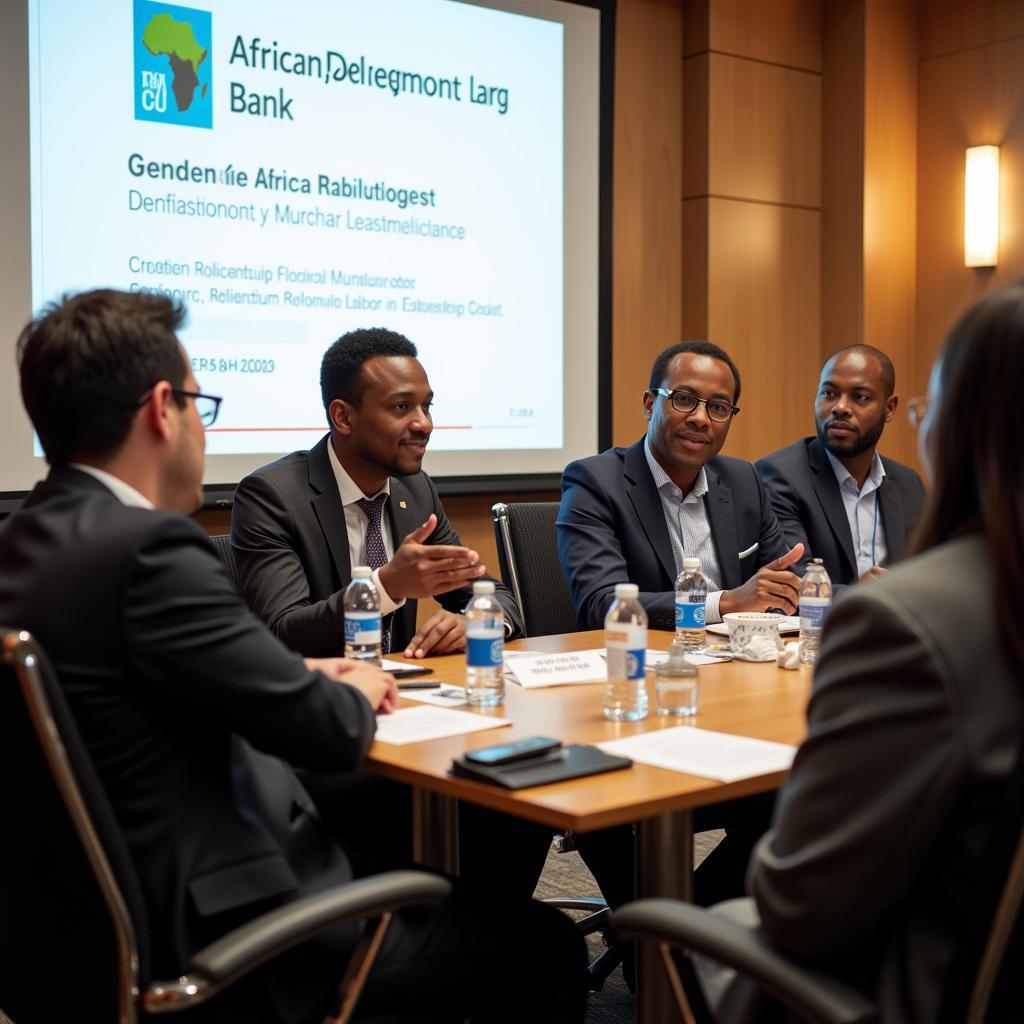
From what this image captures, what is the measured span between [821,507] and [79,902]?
294cm

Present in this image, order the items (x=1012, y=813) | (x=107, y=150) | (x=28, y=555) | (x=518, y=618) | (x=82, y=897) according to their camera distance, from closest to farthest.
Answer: (x=1012, y=813), (x=82, y=897), (x=28, y=555), (x=518, y=618), (x=107, y=150)

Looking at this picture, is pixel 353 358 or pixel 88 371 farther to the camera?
pixel 353 358

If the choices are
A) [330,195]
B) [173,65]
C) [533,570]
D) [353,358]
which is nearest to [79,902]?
[353,358]

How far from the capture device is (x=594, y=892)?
3621mm

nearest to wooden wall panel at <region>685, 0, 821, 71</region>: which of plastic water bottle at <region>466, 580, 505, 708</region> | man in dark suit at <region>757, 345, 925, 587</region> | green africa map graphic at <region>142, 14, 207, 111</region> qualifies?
man in dark suit at <region>757, 345, 925, 587</region>

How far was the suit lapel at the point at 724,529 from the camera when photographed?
3.55 m

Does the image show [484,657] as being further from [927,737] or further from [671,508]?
[671,508]

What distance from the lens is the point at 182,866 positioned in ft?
5.09

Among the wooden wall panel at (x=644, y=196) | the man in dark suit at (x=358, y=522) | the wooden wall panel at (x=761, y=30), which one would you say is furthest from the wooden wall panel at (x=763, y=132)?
the man in dark suit at (x=358, y=522)

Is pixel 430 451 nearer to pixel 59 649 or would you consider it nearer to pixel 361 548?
pixel 361 548

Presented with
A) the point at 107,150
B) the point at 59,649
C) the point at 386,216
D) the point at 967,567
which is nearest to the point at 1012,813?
the point at 967,567

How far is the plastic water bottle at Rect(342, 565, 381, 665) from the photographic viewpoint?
8.04ft

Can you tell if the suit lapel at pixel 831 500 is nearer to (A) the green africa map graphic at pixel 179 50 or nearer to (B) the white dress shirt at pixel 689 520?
(B) the white dress shirt at pixel 689 520

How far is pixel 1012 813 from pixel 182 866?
0.94 m
